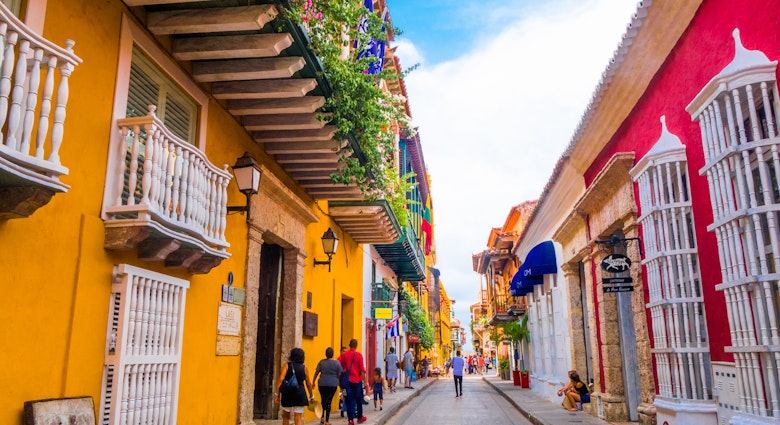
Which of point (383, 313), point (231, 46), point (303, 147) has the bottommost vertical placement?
point (383, 313)

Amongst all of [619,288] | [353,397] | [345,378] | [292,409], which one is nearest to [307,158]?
[292,409]

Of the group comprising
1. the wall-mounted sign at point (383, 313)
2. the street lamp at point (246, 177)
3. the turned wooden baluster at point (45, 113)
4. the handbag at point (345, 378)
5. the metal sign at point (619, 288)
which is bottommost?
the handbag at point (345, 378)

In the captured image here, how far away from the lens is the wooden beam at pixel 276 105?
23.2ft

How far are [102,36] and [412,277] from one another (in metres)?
22.2

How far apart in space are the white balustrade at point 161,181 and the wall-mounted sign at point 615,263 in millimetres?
5104

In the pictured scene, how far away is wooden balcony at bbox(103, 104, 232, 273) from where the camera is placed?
4918 mm

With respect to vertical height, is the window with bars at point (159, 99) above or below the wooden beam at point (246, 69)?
below

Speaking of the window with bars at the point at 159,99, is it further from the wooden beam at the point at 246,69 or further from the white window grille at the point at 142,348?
the white window grille at the point at 142,348

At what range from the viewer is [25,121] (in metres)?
3.68

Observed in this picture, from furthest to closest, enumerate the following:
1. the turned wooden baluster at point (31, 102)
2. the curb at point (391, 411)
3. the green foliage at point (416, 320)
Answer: the green foliage at point (416, 320) → the curb at point (391, 411) → the turned wooden baluster at point (31, 102)

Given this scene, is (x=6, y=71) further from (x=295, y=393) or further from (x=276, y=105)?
(x=295, y=393)

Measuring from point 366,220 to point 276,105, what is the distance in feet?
20.1

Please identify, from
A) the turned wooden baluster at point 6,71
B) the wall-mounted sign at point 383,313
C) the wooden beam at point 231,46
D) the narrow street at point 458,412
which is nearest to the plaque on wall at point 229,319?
the wooden beam at point 231,46

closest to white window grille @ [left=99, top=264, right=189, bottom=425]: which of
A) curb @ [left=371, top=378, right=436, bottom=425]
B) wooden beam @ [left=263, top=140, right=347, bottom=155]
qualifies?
wooden beam @ [left=263, top=140, right=347, bottom=155]
